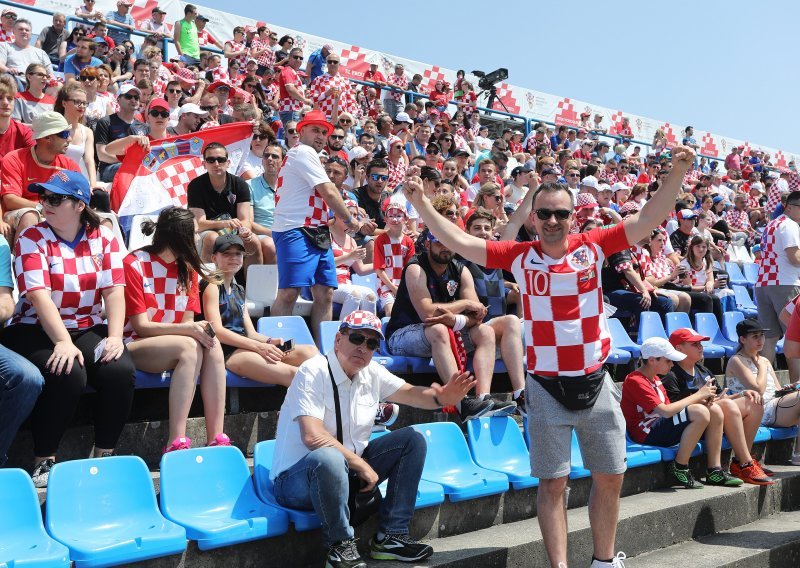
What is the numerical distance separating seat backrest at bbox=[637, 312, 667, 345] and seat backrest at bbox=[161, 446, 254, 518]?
4632 millimetres

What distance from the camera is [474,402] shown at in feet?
16.5

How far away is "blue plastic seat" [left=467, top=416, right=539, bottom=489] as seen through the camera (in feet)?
15.6

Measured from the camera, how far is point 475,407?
501 centimetres

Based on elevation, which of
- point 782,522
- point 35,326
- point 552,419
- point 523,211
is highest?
point 523,211

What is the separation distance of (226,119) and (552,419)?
7.35 meters

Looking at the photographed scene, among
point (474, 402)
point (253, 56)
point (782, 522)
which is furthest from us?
point (253, 56)

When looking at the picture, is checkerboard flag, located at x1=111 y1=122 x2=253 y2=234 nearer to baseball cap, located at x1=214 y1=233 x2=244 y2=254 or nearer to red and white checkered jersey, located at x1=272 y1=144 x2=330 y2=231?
red and white checkered jersey, located at x1=272 y1=144 x2=330 y2=231

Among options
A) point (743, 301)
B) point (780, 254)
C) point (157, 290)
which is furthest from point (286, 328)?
point (743, 301)

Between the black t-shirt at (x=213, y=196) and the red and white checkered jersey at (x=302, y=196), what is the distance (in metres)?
0.58

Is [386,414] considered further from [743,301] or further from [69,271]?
[743,301]

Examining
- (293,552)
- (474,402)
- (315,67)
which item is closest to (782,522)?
(474,402)

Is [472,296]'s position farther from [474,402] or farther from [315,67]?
[315,67]

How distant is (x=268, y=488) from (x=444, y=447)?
117cm

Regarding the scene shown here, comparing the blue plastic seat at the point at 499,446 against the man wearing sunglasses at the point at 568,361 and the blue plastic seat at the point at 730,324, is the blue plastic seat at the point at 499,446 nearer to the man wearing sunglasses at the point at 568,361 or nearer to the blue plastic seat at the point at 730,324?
the man wearing sunglasses at the point at 568,361
